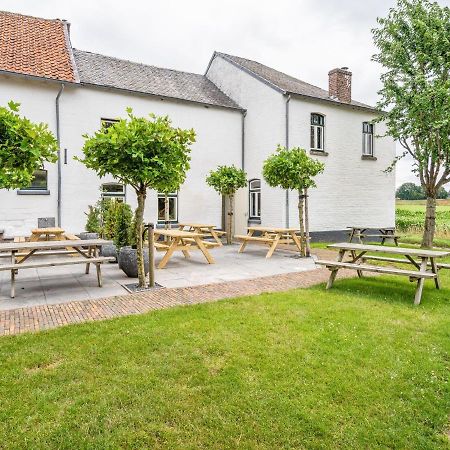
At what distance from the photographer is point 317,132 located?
16.0 m

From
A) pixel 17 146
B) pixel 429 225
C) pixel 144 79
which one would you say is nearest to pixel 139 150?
pixel 17 146

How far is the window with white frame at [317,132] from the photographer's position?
51.9 ft

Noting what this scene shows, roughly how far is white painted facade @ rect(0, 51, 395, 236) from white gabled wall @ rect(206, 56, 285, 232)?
42 mm

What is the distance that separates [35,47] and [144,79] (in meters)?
4.10

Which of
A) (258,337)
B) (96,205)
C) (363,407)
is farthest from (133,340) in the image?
(96,205)

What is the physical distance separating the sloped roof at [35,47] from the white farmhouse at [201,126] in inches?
1.4

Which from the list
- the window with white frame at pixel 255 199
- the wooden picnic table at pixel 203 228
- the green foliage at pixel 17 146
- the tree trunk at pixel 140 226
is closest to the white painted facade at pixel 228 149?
the window with white frame at pixel 255 199

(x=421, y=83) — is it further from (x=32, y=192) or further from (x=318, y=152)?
(x=32, y=192)

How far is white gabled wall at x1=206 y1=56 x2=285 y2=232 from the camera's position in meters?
15.1

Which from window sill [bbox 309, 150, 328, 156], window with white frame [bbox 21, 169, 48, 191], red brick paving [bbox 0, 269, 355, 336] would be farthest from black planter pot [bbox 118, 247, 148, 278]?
window sill [bbox 309, 150, 328, 156]

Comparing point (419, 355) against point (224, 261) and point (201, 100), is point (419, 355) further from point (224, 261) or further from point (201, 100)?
point (201, 100)

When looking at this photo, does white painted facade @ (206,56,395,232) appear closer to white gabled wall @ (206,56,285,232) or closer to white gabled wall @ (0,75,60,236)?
white gabled wall @ (206,56,285,232)

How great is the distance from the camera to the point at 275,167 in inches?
428

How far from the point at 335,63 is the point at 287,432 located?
18407 mm
